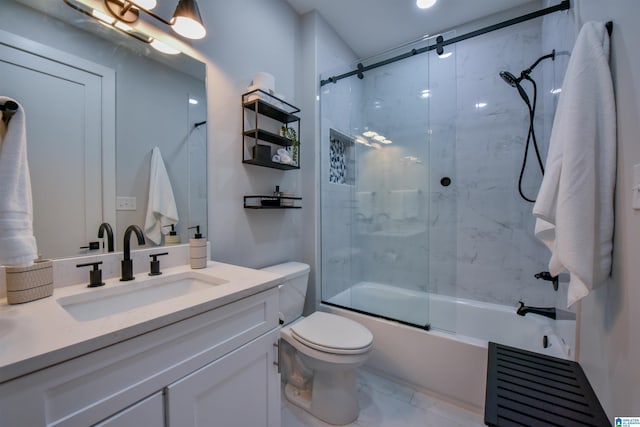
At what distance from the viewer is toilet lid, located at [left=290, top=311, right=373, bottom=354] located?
1364 millimetres

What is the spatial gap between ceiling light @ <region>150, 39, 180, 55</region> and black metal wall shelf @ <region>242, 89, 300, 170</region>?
44 cm

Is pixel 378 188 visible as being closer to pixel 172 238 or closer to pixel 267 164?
pixel 267 164

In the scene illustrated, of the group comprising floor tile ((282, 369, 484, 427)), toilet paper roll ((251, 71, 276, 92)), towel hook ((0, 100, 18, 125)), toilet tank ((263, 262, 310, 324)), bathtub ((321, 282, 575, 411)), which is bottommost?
floor tile ((282, 369, 484, 427))

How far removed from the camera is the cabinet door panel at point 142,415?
63cm

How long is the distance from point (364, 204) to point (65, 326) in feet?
7.37

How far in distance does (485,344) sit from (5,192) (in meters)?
2.13

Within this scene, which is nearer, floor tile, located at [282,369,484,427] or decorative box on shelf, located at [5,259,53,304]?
decorative box on shelf, located at [5,259,53,304]

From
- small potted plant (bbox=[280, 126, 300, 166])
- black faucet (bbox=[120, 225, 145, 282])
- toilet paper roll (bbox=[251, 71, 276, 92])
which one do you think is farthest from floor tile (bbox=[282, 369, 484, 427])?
toilet paper roll (bbox=[251, 71, 276, 92])

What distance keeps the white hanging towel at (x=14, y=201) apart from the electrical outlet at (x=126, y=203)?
0.38m

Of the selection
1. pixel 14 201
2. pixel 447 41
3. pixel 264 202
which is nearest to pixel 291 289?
pixel 264 202

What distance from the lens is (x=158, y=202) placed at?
1.26 metres

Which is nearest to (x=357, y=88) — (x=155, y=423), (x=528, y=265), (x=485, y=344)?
(x=528, y=265)

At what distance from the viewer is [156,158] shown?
1.25m

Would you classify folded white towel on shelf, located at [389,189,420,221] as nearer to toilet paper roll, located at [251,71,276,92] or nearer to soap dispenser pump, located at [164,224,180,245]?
toilet paper roll, located at [251,71,276,92]
